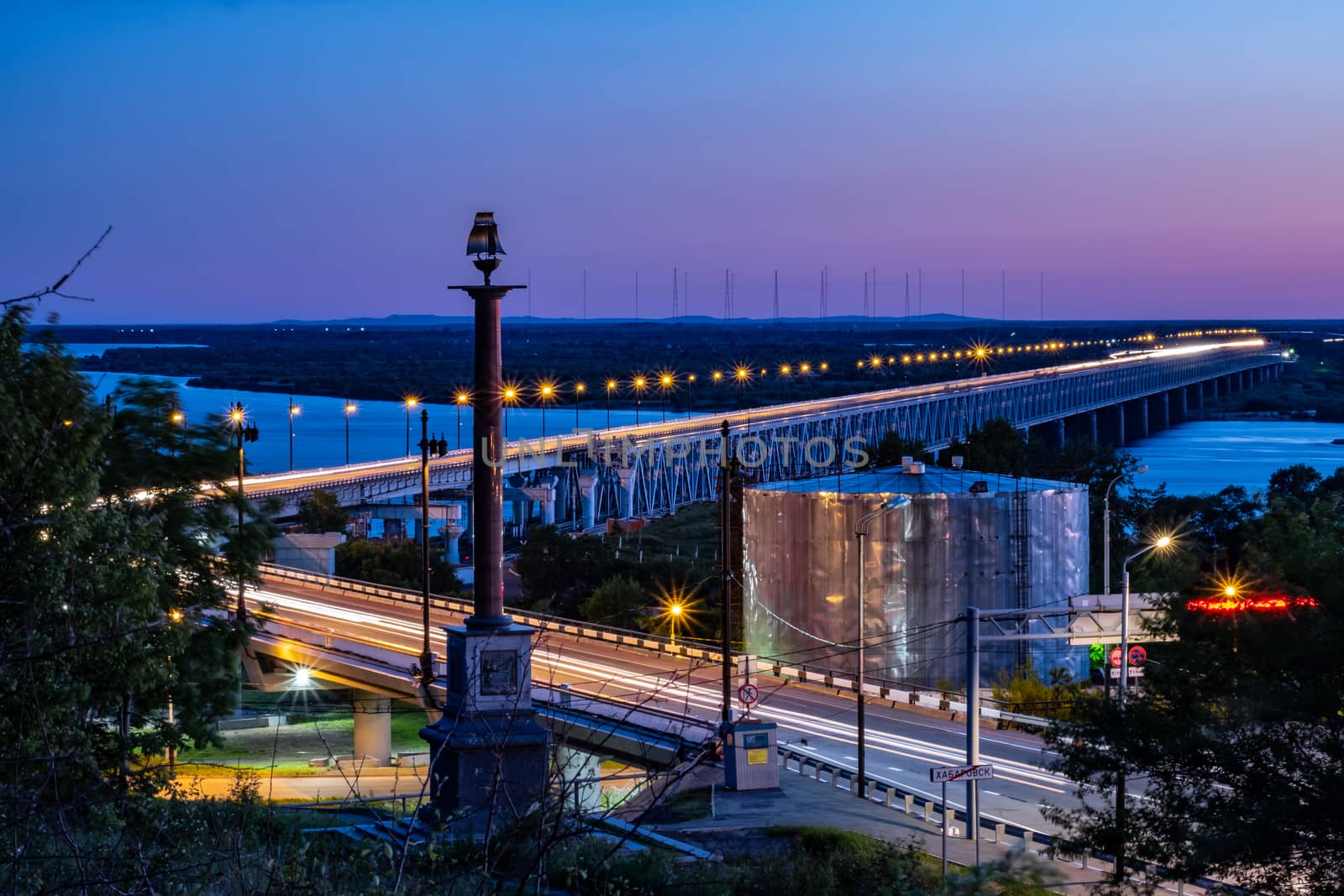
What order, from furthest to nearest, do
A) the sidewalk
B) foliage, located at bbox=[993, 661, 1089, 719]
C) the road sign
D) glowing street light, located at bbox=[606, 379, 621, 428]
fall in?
glowing street light, located at bbox=[606, 379, 621, 428] < foliage, located at bbox=[993, 661, 1089, 719] < the sidewalk < the road sign

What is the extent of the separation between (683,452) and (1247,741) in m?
74.8

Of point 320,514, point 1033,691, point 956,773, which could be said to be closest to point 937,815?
point 956,773

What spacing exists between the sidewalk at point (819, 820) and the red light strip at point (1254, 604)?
351 cm

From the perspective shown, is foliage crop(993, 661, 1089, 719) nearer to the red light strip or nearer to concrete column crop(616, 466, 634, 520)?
the red light strip

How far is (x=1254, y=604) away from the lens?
17391 mm

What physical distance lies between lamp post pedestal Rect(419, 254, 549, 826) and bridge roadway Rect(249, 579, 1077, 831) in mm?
829

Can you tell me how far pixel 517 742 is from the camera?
20750mm

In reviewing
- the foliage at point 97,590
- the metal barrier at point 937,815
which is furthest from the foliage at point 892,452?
the foliage at point 97,590

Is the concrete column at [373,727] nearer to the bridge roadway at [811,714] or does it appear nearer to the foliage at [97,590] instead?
the bridge roadway at [811,714]

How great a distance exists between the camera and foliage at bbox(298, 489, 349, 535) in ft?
225

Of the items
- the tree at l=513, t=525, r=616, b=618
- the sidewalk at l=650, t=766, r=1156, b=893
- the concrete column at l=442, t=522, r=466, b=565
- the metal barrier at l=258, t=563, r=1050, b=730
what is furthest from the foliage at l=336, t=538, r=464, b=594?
the sidewalk at l=650, t=766, r=1156, b=893

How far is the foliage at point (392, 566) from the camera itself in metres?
57.7

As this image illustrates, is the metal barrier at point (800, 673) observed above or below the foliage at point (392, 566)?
above

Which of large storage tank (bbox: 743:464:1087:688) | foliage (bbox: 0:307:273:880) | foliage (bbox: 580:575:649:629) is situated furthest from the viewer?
foliage (bbox: 580:575:649:629)
